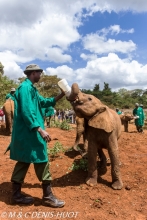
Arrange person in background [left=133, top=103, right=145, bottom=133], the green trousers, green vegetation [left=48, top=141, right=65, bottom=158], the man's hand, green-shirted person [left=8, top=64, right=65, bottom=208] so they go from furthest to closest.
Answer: person in background [left=133, top=103, right=145, bottom=133], green vegetation [left=48, top=141, right=65, bottom=158], the green trousers, green-shirted person [left=8, top=64, right=65, bottom=208], the man's hand

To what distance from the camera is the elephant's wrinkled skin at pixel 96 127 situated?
453 centimetres

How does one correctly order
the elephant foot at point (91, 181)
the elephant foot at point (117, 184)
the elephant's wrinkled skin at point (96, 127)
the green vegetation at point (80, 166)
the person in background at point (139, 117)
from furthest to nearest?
the person in background at point (139, 117) < the green vegetation at point (80, 166) < the elephant foot at point (91, 181) < the elephant foot at point (117, 184) < the elephant's wrinkled skin at point (96, 127)

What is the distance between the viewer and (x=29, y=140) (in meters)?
3.87

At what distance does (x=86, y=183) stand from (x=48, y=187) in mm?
1214

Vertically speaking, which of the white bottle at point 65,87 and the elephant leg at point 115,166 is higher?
the white bottle at point 65,87

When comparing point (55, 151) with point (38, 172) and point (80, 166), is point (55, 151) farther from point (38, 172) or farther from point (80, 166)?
point (38, 172)

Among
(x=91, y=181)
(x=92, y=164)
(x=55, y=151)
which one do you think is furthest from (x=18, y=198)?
(x=55, y=151)

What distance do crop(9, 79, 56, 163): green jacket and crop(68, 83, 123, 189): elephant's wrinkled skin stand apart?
79 centimetres

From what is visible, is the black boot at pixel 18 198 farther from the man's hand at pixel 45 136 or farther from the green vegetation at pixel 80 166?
the green vegetation at pixel 80 166

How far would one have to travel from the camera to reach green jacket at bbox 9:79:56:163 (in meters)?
3.73

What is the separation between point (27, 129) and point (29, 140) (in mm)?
174

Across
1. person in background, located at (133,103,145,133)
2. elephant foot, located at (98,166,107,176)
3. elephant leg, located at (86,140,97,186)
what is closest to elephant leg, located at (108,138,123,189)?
elephant leg, located at (86,140,97,186)

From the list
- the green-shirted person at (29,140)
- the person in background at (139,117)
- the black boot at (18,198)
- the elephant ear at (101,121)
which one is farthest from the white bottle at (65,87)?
the person in background at (139,117)

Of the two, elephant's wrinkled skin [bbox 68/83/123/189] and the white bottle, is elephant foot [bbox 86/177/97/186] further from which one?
the white bottle
